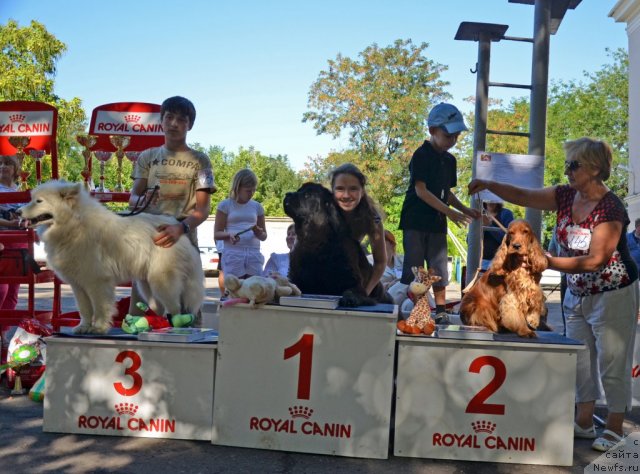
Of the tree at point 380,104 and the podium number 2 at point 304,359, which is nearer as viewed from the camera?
the podium number 2 at point 304,359

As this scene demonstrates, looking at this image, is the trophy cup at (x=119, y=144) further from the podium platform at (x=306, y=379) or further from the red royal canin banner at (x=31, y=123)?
the podium platform at (x=306, y=379)

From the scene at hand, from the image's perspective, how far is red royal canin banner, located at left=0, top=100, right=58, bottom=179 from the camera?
19.2 feet

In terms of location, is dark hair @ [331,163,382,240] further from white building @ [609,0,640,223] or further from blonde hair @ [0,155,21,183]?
white building @ [609,0,640,223]

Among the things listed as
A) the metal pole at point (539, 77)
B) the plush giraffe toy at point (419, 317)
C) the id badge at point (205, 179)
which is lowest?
the plush giraffe toy at point (419, 317)

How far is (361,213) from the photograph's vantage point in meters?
4.68

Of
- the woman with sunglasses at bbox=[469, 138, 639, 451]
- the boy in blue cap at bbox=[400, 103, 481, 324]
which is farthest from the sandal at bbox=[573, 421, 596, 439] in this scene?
the boy in blue cap at bbox=[400, 103, 481, 324]

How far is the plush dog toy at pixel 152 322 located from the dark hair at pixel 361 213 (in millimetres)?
1295

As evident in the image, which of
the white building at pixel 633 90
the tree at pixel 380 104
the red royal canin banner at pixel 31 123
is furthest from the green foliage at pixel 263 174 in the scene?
the red royal canin banner at pixel 31 123

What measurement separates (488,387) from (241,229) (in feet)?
14.6

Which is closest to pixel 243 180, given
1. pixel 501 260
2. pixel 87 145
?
pixel 87 145

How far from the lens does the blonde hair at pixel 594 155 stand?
13.3ft

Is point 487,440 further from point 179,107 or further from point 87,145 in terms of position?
point 87,145

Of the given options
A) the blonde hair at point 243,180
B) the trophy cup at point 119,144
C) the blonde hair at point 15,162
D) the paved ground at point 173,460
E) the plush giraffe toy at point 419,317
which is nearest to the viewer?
the paved ground at point 173,460

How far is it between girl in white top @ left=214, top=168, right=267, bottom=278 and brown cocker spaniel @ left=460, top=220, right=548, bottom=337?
13.1 feet
